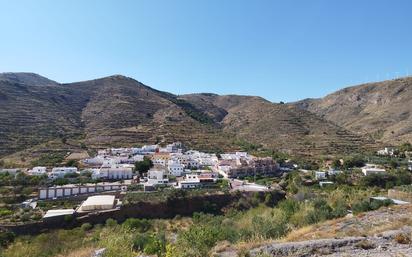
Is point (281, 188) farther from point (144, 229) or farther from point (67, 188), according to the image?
point (67, 188)

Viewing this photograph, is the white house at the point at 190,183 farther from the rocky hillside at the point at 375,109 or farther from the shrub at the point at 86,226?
the rocky hillside at the point at 375,109

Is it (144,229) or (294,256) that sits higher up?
(294,256)

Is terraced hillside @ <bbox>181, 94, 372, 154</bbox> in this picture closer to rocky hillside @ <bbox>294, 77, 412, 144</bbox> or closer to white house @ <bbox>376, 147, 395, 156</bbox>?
white house @ <bbox>376, 147, 395, 156</bbox>

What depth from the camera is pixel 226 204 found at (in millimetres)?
35281

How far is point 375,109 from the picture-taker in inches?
4508

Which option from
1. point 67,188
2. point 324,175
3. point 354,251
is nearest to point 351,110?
point 324,175

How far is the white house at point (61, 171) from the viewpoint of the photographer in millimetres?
40344

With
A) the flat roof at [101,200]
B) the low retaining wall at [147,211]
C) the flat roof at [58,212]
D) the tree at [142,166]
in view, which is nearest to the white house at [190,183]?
the low retaining wall at [147,211]

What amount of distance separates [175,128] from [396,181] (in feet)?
144

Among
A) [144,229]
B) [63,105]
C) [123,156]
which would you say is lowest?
[144,229]

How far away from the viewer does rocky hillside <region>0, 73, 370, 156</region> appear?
62616mm

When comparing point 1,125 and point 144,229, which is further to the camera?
point 1,125

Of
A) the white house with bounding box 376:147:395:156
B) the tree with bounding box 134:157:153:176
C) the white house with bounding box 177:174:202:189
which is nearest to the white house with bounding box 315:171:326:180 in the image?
the white house with bounding box 177:174:202:189

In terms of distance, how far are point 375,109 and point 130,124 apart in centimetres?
8001
